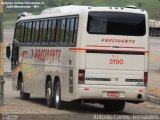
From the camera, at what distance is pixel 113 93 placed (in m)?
19.8

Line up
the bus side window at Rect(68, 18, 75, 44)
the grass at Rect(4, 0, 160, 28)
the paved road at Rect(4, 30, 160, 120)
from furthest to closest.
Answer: the grass at Rect(4, 0, 160, 28) → the bus side window at Rect(68, 18, 75, 44) → the paved road at Rect(4, 30, 160, 120)

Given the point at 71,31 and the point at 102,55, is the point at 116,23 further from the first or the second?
the point at 71,31

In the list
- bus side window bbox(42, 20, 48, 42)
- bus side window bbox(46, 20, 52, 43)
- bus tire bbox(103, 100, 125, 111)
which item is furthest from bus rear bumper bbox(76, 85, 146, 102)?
bus side window bbox(42, 20, 48, 42)

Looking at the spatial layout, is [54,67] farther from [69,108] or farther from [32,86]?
[32,86]

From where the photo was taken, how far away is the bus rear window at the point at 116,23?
784 inches

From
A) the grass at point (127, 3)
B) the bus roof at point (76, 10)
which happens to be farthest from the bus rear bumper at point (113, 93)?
the grass at point (127, 3)

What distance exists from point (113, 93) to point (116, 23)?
79.1 inches

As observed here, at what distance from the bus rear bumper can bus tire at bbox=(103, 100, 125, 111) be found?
1418 mm

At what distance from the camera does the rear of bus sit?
19719 mm

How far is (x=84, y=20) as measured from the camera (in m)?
19.7

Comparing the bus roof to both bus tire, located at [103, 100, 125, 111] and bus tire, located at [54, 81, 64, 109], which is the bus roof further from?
bus tire, located at [103, 100, 125, 111]

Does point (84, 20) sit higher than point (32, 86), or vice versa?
point (84, 20)

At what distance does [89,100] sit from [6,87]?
11.3 metres

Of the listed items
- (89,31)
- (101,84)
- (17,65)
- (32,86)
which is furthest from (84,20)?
(17,65)
